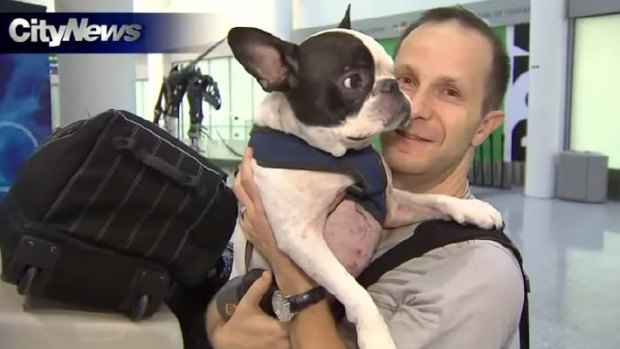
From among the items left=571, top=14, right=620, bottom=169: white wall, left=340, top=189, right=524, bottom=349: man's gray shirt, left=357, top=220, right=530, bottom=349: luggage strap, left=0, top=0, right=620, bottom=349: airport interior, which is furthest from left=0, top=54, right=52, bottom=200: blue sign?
left=571, top=14, right=620, bottom=169: white wall

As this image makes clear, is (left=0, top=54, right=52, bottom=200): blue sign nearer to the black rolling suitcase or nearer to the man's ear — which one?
the black rolling suitcase

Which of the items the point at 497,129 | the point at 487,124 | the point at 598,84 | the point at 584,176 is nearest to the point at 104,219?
the point at 487,124

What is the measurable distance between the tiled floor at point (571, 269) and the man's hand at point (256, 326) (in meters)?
3.03

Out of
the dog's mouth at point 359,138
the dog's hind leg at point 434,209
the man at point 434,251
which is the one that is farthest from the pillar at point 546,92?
the dog's mouth at point 359,138

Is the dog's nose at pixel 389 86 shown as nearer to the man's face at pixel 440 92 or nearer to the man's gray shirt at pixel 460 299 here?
the man's face at pixel 440 92

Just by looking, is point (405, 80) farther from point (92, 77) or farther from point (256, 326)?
point (92, 77)

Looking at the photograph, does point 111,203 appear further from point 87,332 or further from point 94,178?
point 87,332

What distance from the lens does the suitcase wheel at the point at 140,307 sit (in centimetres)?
152

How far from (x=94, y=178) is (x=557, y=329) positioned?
386 cm

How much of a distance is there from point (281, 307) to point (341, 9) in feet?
47.4

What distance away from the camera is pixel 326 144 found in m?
1.59

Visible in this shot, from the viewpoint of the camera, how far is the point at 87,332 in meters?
1.51

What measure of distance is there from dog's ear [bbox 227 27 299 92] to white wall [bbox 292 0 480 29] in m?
12.2

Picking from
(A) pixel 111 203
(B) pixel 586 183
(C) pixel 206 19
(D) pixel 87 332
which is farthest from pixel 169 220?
(C) pixel 206 19
